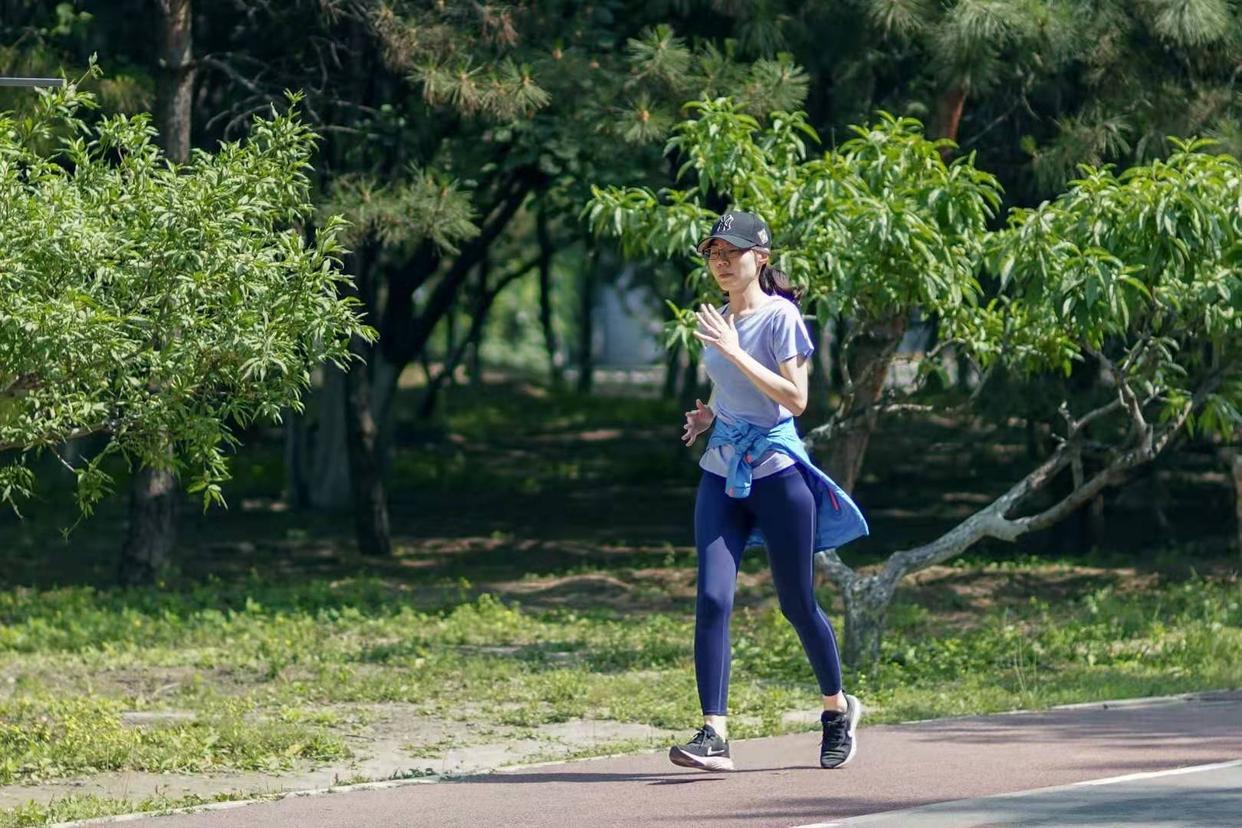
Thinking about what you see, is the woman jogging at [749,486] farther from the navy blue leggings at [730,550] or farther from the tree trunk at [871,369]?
the tree trunk at [871,369]

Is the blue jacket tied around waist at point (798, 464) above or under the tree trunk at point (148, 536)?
above

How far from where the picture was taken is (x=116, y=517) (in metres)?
21.6

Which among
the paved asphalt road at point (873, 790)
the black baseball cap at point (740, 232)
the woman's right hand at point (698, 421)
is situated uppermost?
the black baseball cap at point (740, 232)

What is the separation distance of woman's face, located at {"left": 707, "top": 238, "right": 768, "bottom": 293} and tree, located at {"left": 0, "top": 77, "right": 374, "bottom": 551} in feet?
4.53

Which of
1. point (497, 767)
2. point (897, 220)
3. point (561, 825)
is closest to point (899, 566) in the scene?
point (897, 220)

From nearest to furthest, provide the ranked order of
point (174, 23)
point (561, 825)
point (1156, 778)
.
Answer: point (561, 825)
point (1156, 778)
point (174, 23)

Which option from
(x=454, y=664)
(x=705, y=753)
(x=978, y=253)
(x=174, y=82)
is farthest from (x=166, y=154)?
(x=705, y=753)

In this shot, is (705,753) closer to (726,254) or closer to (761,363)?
(761,363)

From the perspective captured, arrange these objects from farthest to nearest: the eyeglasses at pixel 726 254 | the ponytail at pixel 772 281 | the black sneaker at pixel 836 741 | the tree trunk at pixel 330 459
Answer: the tree trunk at pixel 330 459 → the ponytail at pixel 772 281 → the black sneaker at pixel 836 741 → the eyeglasses at pixel 726 254

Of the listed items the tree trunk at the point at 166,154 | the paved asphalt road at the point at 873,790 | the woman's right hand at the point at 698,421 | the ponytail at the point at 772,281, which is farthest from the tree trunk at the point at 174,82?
the paved asphalt road at the point at 873,790

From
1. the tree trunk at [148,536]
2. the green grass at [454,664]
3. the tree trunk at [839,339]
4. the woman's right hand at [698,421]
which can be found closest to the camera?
the woman's right hand at [698,421]

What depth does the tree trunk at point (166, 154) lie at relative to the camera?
1439 centimetres

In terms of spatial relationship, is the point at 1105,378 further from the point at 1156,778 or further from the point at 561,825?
the point at 561,825

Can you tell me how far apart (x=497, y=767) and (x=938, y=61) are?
751 cm
